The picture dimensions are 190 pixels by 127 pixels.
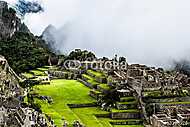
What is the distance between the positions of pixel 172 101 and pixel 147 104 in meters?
2.62

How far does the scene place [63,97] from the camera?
55531mm

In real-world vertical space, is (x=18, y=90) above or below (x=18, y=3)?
below

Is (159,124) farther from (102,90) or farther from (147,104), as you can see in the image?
(102,90)

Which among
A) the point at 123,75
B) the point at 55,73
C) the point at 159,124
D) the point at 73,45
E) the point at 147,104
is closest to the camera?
the point at 159,124

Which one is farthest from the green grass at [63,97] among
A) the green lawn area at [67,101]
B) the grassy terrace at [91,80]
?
the grassy terrace at [91,80]

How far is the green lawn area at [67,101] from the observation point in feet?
154

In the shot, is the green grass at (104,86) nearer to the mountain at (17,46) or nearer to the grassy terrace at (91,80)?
the grassy terrace at (91,80)

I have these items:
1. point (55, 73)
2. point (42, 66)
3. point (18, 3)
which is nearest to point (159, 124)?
point (55, 73)

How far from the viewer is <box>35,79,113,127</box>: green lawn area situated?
46.9m

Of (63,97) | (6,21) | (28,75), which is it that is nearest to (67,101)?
(63,97)

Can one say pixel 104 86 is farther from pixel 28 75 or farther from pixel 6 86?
pixel 6 86

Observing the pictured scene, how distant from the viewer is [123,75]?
5941 cm

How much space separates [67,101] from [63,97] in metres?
1.46

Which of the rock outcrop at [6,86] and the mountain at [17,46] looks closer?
the rock outcrop at [6,86]
